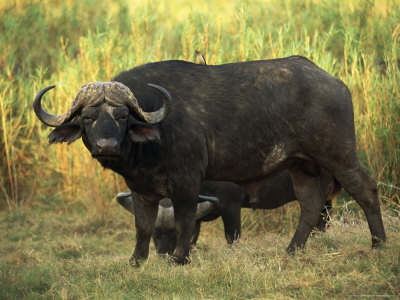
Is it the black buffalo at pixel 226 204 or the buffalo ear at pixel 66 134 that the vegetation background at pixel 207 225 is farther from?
the buffalo ear at pixel 66 134

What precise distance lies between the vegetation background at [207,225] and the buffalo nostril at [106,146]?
3.60 ft

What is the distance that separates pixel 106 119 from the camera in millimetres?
4859

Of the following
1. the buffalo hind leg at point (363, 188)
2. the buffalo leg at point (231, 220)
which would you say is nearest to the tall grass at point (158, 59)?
the buffalo hind leg at point (363, 188)

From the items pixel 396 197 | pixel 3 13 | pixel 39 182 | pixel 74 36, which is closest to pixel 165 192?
pixel 396 197

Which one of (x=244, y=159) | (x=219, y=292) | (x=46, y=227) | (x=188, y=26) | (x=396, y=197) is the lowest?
(x=46, y=227)

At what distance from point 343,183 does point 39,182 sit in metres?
6.36

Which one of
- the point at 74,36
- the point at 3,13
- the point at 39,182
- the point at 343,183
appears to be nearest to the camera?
the point at 343,183

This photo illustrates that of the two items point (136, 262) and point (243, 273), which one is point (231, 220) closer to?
point (136, 262)

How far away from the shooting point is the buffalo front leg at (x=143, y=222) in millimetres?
5804

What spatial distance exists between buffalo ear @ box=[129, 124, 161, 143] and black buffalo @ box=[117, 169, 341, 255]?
225 cm

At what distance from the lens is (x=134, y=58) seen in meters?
9.62

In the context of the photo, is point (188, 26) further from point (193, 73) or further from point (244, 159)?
point (244, 159)

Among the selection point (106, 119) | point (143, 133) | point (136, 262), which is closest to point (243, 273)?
point (136, 262)

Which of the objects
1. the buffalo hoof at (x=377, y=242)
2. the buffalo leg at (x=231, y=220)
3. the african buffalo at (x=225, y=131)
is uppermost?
the african buffalo at (x=225, y=131)
